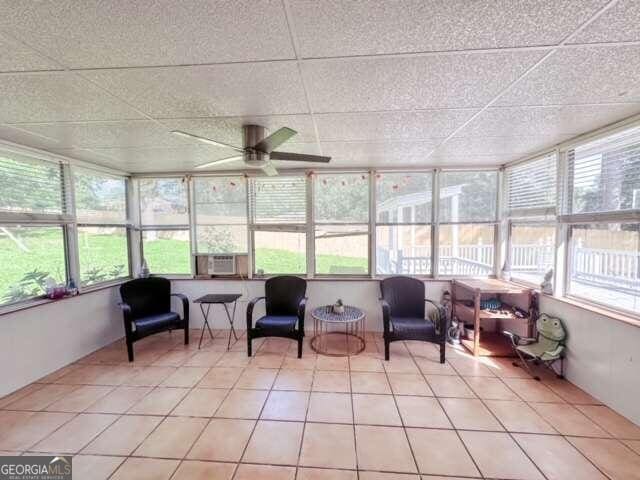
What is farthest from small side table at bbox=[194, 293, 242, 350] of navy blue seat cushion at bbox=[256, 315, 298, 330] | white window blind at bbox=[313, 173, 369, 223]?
white window blind at bbox=[313, 173, 369, 223]

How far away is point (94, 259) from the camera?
3.60m

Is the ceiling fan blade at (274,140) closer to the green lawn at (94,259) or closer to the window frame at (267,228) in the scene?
the window frame at (267,228)

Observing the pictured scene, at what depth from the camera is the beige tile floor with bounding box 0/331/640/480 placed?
1.73m

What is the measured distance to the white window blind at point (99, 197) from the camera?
3.39 m

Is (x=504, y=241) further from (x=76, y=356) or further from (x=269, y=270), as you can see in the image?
(x=76, y=356)

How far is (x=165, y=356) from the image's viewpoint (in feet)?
10.7

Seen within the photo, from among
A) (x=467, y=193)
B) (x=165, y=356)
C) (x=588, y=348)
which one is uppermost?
(x=467, y=193)

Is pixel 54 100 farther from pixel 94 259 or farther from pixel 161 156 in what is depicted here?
pixel 94 259

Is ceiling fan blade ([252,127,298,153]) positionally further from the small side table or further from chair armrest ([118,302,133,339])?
chair armrest ([118,302,133,339])

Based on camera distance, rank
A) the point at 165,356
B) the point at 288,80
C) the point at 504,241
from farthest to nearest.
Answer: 1. the point at 504,241
2. the point at 165,356
3. the point at 288,80

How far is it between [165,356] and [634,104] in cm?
487

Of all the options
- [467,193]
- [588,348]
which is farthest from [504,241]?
[588,348]

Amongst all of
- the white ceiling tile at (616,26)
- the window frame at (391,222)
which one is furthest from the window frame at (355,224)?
the white ceiling tile at (616,26)

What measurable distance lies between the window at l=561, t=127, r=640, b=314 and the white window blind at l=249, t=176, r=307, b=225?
3.08 m
